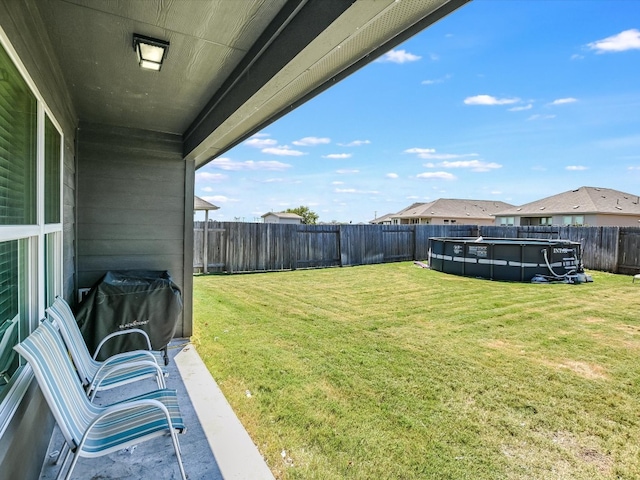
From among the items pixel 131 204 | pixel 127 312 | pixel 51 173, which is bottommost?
pixel 127 312

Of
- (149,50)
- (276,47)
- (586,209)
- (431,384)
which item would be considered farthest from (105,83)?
(586,209)

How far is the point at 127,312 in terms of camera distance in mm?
3488

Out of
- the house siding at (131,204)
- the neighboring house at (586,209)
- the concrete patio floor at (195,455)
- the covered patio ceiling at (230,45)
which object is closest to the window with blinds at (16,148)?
the covered patio ceiling at (230,45)

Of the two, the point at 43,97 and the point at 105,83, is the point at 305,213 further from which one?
the point at 43,97

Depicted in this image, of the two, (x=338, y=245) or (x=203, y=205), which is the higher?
(x=203, y=205)

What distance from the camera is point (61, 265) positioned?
2982mm

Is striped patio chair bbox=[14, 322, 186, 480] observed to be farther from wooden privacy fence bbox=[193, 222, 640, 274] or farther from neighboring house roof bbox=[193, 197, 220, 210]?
neighboring house roof bbox=[193, 197, 220, 210]

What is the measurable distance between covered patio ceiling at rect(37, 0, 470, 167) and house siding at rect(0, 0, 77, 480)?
0.28 feet

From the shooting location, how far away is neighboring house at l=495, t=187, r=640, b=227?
20.2 metres

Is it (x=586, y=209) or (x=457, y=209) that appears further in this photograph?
(x=457, y=209)

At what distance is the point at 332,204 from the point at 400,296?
40.7 metres

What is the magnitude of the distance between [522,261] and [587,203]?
604 inches

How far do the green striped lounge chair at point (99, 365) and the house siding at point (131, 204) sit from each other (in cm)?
166

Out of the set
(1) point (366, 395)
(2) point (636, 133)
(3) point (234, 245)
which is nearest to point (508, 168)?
(2) point (636, 133)
